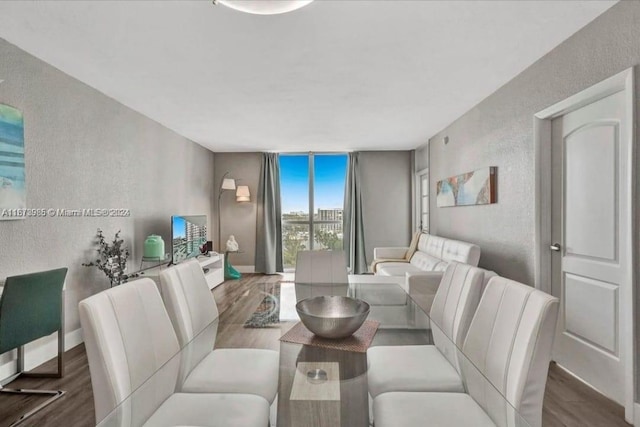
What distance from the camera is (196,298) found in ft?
6.31

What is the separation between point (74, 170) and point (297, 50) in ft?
7.70

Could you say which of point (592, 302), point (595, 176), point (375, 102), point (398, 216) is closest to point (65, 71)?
point (375, 102)

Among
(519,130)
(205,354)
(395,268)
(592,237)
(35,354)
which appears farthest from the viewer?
(395,268)

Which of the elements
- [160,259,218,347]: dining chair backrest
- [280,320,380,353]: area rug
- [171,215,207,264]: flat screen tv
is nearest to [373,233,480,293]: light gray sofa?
[280,320,380,353]: area rug

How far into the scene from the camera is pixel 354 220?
22.3ft

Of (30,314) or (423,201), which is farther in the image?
(423,201)

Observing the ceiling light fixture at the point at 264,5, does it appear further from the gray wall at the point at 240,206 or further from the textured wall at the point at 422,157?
the gray wall at the point at 240,206

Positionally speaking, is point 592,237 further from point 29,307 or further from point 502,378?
point 29,307

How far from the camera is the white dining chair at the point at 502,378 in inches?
44.1

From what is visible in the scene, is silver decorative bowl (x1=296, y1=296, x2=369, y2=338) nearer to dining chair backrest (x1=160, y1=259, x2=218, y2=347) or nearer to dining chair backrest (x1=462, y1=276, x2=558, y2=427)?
dining chair backrest (x1=462, y1=276, x2=558, y2=427)

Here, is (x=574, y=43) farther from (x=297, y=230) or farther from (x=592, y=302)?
(x=297, y=230)

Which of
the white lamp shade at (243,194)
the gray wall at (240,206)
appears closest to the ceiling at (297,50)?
the white lamp shade at (243,194)

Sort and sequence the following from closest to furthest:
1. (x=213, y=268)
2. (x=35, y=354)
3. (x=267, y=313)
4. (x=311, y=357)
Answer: (x=311, y=357) < (x=267, y=313) < (x=35, y=354) < (x=213, y=268)

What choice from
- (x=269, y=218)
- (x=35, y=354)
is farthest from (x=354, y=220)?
(x=35, y=354)
